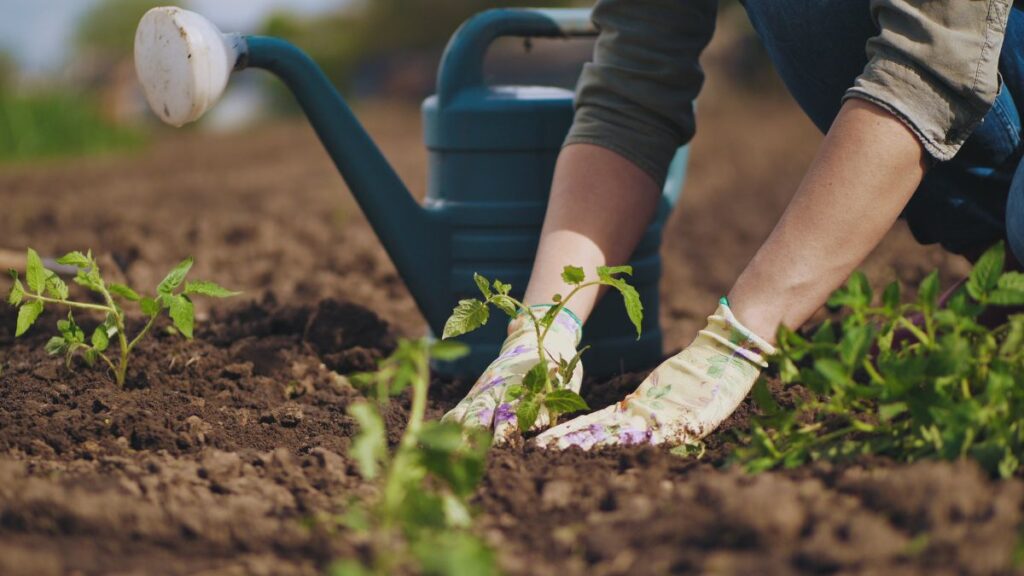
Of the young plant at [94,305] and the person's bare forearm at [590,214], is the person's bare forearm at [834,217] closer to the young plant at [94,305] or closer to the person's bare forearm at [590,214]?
the person's bare forearm at [590,214]

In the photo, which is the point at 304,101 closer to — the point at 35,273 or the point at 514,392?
the point at 35,273

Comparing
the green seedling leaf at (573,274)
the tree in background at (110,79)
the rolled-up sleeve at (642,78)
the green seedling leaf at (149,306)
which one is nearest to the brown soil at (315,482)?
the green seedling leaf at (149,306)

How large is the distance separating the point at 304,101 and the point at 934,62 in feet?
3.47

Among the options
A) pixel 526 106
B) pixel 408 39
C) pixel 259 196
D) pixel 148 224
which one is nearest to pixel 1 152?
pixel 259 196

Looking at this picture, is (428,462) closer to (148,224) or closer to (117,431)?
(117,431)

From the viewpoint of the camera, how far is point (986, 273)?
126cm

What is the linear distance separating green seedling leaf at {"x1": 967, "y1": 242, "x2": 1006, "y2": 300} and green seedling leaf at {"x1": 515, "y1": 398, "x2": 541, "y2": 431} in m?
0.56

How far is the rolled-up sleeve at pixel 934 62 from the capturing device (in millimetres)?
1428

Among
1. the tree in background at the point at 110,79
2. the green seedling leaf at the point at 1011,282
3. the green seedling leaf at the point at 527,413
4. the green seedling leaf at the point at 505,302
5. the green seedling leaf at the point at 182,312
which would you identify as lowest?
the tree in background at the point at 110,79

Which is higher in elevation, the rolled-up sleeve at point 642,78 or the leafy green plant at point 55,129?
the rolled-up sleeve at point 642,78

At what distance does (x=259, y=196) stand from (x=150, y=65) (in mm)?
3522

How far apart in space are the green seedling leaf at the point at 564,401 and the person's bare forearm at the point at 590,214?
0.28 meters

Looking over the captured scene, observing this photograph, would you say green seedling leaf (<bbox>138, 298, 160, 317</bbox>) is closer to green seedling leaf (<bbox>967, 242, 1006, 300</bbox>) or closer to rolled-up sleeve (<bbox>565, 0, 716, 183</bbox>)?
rolled-up sleeve (<bbox>565, 0, 716, 183</bbox>)

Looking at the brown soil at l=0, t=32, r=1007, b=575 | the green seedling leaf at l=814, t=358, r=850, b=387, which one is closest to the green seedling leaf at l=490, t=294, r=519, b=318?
the brown soil at l=0, t=32, r=1007, b=575
